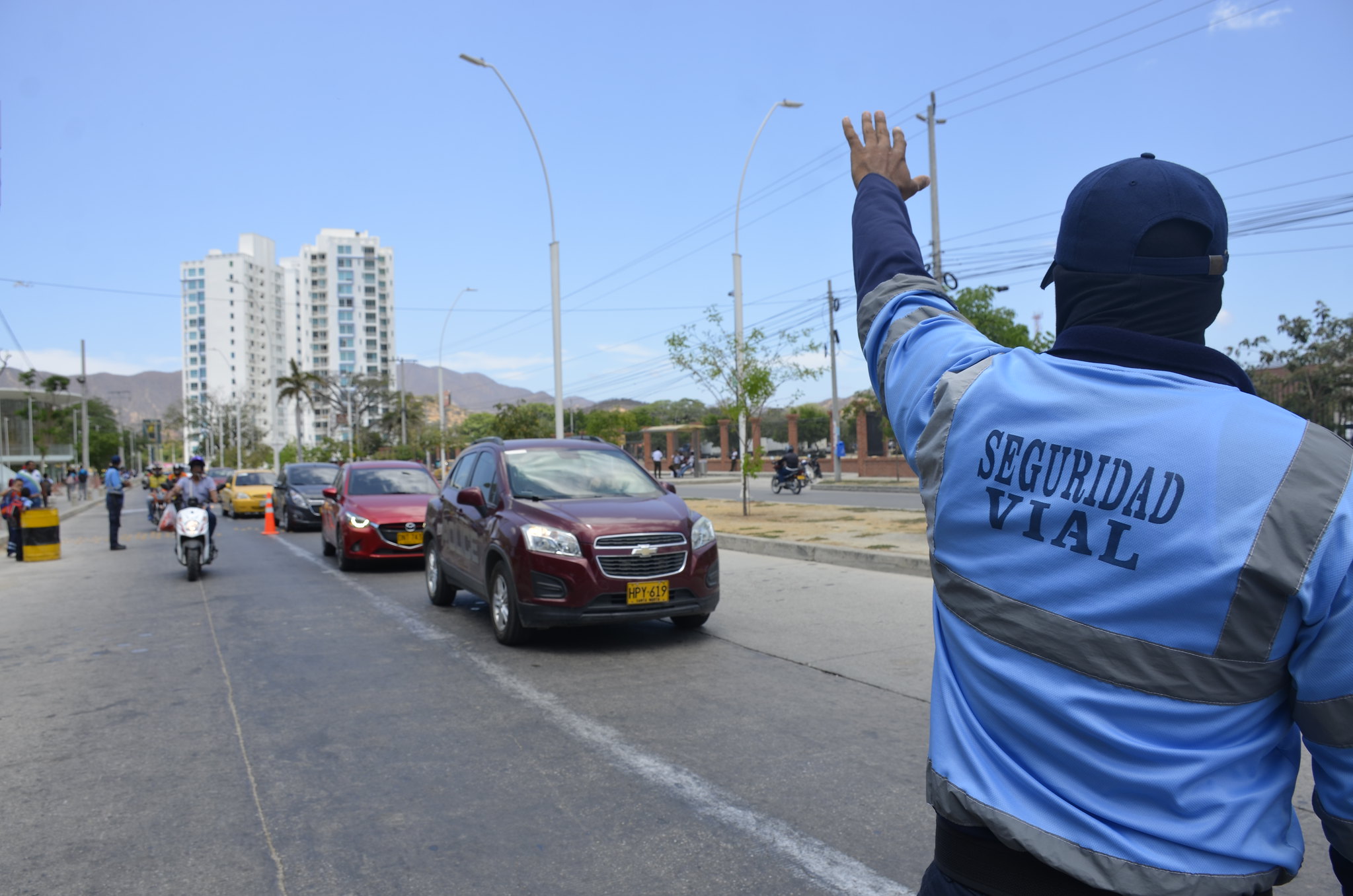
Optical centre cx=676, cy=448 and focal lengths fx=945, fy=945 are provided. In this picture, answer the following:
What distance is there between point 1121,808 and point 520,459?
7945 millimetres

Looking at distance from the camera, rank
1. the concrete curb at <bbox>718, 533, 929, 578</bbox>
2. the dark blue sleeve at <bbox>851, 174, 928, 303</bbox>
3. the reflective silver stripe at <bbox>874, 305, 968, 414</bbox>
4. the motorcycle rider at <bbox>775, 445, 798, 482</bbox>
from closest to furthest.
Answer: the reflective silver stripe at <bbox>874, 305, 968, 414</bbox>
the dark blue sleeve at <bbox>851, 174, 928, 303</bbox>
the concrete curb at <bbox>718, 533, 929, 578</bbox>
the motorcycle rider at <bbox>775, 445, 798, 482</bbox>

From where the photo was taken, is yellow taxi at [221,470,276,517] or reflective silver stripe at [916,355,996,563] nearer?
reflective silver stripe at [916,355,996,563]

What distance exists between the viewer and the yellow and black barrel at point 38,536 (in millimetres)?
16844

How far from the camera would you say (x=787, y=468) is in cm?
3142

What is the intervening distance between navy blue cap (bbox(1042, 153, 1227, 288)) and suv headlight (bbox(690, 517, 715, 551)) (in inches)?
249

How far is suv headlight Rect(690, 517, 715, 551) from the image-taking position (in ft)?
25.5

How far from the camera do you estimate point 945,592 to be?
4.96 feet

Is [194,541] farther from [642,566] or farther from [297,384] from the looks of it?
[297,384]

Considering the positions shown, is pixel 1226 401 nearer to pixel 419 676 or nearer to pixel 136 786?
pixel 136 786

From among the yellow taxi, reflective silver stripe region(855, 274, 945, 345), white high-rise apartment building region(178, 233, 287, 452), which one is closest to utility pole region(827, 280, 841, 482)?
the yellow taxi

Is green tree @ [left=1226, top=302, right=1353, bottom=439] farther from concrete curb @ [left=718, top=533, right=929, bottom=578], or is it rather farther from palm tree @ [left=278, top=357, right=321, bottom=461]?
palm tree @ [left=278, top=357, right=321, bottom=461]

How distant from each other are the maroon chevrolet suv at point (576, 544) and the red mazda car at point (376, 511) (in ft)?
13.4

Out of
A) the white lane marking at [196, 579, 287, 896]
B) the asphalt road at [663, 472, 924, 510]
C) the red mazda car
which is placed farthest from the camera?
the asphalt road at [663, 472, 924, 510]

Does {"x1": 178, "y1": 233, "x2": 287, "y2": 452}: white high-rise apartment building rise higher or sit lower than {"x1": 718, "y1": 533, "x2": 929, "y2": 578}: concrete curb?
higher
